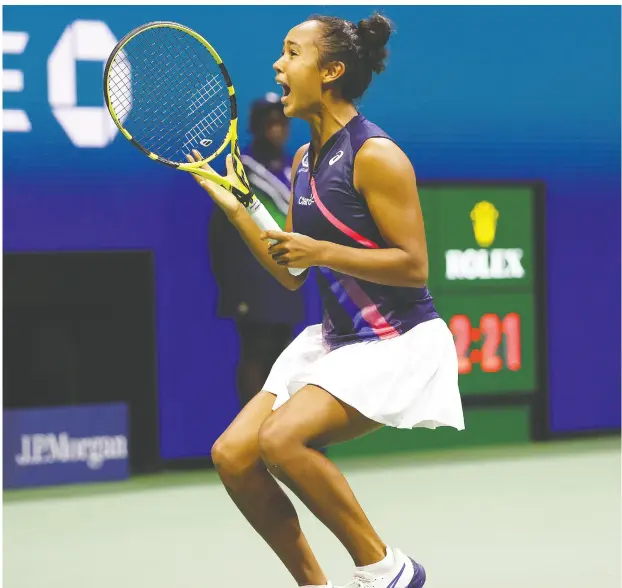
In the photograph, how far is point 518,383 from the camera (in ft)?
20.5

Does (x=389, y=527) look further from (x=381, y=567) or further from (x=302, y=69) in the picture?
(x=302, y=69)

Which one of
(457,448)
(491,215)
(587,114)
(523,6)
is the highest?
(523,6)

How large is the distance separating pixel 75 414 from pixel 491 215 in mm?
2188

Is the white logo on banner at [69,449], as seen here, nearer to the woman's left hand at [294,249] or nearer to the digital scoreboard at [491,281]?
the digital scoreboard at [491,281]

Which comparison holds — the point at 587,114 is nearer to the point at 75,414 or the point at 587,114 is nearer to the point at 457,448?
the point at 457,448

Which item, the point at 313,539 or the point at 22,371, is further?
the point at 22,371

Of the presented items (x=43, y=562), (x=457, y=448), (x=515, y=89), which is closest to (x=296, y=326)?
(x=457, y=448)

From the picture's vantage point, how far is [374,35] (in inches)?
127

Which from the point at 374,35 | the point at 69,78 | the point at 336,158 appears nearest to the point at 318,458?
the point at 336,158

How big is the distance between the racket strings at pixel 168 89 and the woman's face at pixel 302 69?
1807mm

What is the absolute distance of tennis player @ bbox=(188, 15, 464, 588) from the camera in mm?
3051

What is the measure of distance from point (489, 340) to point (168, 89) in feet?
6.57

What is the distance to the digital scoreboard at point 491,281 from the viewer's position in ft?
19.9

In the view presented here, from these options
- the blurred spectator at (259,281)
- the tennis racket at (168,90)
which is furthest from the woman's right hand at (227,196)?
the blurred spectator at (259,281)
